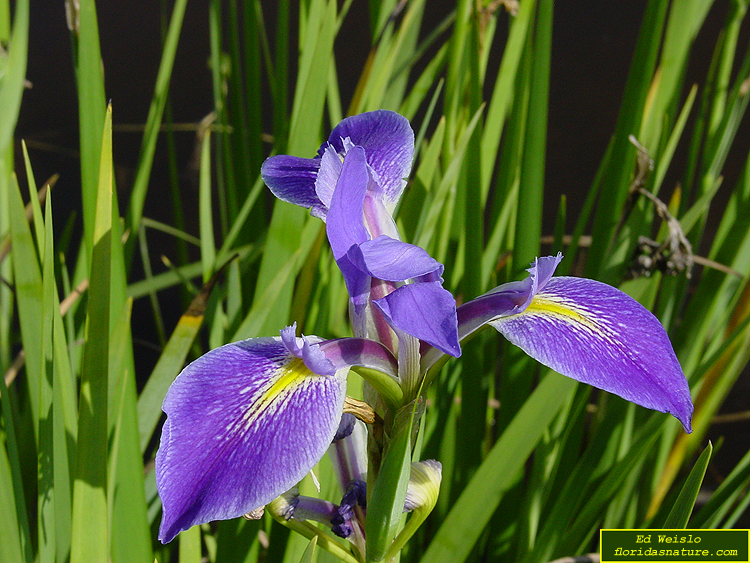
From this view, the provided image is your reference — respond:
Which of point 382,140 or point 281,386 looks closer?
point 281,386

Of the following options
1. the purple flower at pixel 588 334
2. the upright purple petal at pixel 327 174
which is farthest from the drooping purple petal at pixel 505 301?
the upright purple petal at pixel 327 174

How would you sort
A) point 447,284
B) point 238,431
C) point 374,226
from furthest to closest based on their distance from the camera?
point 447,284, point 374,226, point 238,431

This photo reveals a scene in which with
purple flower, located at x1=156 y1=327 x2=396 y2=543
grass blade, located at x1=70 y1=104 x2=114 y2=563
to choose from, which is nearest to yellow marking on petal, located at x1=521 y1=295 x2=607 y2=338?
purple flower, located at x1=156 y1=327 x2=396 y2=543

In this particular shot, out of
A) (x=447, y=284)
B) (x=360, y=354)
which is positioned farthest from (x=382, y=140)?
(x=447, y=284)

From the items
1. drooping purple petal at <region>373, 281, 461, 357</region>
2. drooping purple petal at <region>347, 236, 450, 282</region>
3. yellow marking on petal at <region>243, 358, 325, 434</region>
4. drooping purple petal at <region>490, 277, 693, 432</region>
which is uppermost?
drooping purple petal at <region>347, 236, 450, 282</region>

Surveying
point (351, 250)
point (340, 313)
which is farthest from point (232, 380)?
point (340, 313)

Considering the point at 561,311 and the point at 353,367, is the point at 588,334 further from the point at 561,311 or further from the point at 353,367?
the point at 353,367

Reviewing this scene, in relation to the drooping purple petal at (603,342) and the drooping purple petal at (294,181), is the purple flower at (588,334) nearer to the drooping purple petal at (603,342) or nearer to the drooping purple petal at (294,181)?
the drooping purple petal at (603,342)

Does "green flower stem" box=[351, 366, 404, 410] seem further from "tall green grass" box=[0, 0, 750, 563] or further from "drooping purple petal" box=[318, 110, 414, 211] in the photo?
"drooping purple petal" box=[318, 110, 414, 211]
